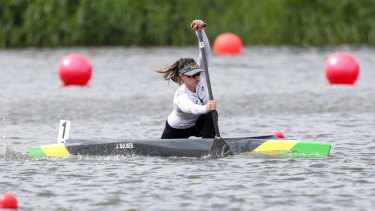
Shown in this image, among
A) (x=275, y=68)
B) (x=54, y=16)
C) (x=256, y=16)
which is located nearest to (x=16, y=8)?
(x=54, y=16)

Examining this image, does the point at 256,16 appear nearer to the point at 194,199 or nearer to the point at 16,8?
the point at 16,8

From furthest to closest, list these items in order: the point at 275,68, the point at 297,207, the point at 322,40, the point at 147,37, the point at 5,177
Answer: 1. the point at 147,37
2. the point at 322,40
3. the point at 275,68
4. the point at 5,177
5. the point at 297,207

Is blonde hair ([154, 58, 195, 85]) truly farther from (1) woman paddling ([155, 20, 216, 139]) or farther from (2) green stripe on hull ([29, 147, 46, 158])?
(2) green stripe on hull ([29, 147, 46, 158])

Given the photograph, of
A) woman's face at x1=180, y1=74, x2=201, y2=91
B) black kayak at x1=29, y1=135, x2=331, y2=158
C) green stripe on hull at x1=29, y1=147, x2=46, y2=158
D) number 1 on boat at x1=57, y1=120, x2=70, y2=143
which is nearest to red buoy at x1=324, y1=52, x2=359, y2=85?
black kayak at x1=29, y1=135, x2=331, y2=158

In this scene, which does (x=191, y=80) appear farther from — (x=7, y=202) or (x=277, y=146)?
(x=7, y=202)

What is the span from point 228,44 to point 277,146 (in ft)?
59.7

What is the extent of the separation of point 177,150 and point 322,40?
18.6 metres

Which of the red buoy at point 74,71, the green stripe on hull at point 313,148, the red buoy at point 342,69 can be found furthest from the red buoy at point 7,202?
the red buoy at point 342,69

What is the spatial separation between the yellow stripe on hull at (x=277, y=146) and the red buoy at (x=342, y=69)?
9.72 metres

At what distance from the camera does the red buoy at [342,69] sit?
19.4 m

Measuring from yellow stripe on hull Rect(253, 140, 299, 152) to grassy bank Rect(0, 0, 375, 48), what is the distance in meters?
18.1

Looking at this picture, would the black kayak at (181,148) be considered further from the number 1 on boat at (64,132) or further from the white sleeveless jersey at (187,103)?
the white sleeveless jersey at (187,103)

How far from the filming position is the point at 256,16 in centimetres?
2831

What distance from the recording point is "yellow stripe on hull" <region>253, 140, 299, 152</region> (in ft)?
32.8
